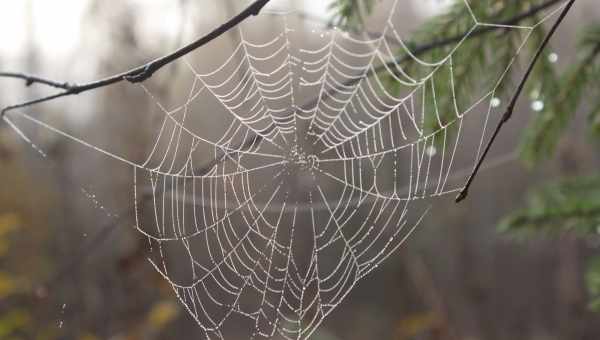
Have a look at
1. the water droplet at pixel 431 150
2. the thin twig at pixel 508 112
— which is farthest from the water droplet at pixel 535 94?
the thin twig at pixel 508 112

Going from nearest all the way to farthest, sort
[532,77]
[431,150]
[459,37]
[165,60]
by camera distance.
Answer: [165,60], [459,37], [431,150], [532,77]

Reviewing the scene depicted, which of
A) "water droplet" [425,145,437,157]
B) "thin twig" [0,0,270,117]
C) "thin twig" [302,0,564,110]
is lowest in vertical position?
"water droplet" [425,145,437,157]

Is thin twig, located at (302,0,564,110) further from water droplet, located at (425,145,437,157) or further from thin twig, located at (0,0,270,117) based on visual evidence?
thin twig, located at (0,0,270,117)

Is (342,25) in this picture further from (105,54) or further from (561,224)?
(105,54)

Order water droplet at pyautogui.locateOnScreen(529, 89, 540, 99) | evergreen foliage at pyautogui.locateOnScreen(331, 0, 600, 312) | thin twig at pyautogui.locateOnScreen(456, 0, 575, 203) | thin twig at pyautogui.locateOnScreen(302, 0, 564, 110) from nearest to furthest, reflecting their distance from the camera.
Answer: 1. thin twig at pyautogui.locateOnScreen(456, 0, 575, 203)
2. thin twig at pyautogui.locateOnScreen(302, 0, 564, 110)
3. evergreen foliage at pyautogui.locateOnScreen(331, 0, 600, 312)
4. water droplet at pyautogui.locateOnScreen(529, 89, 540, 99)

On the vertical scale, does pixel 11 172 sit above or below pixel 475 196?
above

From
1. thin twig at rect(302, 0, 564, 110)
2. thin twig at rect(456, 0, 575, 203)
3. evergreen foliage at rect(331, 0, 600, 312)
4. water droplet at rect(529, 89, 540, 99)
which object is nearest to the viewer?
thin twig at rect(456, 0, 575, 203)

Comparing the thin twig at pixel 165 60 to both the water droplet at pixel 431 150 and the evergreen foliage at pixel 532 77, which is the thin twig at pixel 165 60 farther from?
the water droplet at pixel 431 150

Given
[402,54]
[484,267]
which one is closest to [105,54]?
[402,54]

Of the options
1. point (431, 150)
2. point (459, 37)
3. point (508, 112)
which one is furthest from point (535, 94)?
point (508, 112)

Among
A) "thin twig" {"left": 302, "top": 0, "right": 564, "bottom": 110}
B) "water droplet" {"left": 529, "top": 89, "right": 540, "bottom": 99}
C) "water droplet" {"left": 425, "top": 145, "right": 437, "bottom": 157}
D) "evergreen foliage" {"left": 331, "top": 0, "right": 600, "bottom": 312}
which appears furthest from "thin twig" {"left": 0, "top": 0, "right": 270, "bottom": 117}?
"water droplet" {"left": 529, "top": 89, "right": 540, "bottom": 99}

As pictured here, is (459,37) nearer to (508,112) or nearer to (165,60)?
(508,112)
